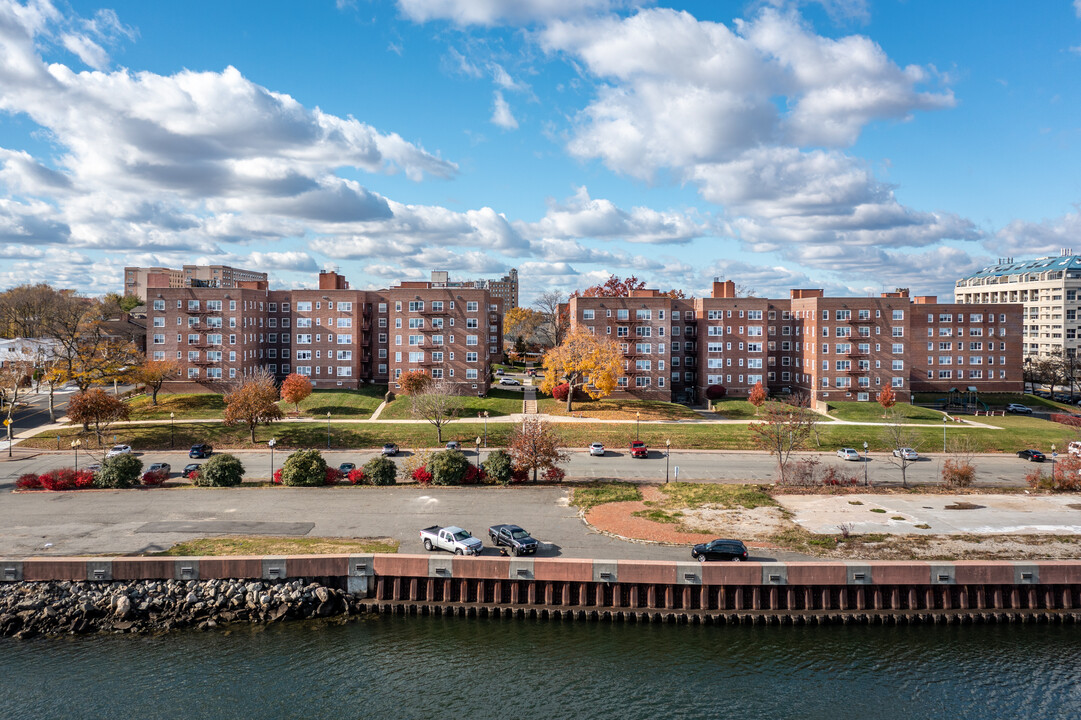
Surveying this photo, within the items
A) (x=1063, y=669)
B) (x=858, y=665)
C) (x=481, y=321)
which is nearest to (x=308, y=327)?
(x=481, y=321)

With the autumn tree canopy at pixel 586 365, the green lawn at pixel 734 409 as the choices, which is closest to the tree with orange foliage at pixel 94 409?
the autumn tree canopy at pixel 586 365

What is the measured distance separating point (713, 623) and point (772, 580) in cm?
378

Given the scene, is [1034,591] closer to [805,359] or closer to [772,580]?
[772,580]

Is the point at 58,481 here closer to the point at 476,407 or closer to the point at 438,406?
the point at 438,406

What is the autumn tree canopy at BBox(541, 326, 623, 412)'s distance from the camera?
270 feet

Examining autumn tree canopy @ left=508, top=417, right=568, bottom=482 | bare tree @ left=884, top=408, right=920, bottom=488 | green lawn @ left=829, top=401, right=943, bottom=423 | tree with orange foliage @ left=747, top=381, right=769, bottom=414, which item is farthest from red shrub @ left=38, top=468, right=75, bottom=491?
green lawn @ left=829, top=401, right=943, bottom=423

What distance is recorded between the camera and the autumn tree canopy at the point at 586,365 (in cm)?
8219

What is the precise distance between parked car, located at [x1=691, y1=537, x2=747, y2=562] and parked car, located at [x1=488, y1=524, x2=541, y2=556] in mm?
8952

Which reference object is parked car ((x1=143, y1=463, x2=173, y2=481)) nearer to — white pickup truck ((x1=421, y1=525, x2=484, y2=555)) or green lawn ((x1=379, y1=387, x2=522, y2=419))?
green lawn ((x1=379, y1=387, x2=522, y2=419))

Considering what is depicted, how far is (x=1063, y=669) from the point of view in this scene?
30391mm

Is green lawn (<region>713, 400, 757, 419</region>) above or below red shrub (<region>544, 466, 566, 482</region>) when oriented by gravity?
above

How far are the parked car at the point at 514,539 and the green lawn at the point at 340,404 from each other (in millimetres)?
44803

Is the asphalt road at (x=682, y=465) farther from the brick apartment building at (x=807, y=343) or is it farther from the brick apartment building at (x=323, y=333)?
the brick apartment building at (x=807, y=343)

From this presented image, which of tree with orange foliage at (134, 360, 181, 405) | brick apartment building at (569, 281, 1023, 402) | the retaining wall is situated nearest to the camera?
the retaining wall
